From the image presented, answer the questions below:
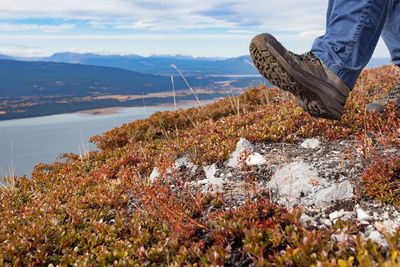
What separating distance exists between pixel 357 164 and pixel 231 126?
97.0 inches

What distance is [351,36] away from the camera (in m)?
2.94

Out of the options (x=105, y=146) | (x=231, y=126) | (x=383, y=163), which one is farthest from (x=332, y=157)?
(x=105, y=146)

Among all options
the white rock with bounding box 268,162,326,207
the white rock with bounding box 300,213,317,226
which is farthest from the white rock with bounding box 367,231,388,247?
the white rock with bounding box 268,162,326,207

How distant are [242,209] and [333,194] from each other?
88 cm

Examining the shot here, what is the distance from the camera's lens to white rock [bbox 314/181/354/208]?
8.65ft

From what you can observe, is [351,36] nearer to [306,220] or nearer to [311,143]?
[311,143]

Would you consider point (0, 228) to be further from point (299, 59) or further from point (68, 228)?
point (299, 59)

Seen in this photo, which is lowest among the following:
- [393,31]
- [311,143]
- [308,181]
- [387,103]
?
[308,181]

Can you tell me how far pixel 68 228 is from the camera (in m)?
2.98

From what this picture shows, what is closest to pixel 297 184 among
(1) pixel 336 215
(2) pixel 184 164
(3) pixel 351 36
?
(1) pixel 336 215

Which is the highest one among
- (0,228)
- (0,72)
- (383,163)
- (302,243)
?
(0,72)

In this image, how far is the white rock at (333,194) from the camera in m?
2.64

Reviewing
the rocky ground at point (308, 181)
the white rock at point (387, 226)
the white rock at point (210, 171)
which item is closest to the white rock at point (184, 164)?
the rocky ground at point (308, 181)

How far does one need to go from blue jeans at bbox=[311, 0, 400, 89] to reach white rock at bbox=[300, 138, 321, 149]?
3.50 ft
